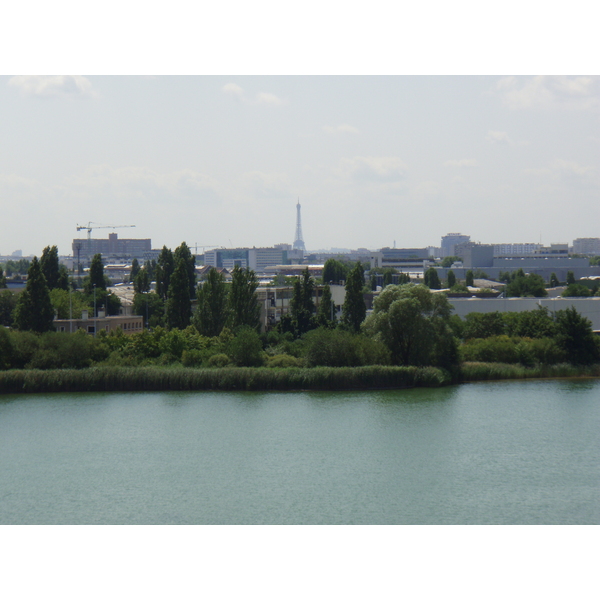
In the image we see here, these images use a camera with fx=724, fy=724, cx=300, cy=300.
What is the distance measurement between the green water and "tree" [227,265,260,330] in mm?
5778

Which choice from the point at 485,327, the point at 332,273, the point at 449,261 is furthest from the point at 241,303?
the point at 449,261

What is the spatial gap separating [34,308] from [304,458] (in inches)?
519

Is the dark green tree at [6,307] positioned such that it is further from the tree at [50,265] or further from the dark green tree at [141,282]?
the dark green tree at [141,282]

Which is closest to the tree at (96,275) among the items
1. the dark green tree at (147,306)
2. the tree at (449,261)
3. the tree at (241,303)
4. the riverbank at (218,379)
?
the dark green tree at (147,306)

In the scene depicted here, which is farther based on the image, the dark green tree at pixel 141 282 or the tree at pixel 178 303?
the dark green tree at pixel 141 282

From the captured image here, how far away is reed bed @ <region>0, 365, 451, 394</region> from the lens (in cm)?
1781

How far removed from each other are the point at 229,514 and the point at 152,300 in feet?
70.1

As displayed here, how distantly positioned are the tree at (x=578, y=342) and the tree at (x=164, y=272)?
52.2 feet

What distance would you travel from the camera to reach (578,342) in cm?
2009

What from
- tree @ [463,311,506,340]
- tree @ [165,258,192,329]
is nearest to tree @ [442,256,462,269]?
tree @ [463,311,506,340]

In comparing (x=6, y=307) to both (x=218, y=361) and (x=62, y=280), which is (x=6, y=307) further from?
(x=218, y=361)

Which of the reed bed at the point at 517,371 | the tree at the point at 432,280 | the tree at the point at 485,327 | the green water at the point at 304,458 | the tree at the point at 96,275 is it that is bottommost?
the green water at the point at 304,458

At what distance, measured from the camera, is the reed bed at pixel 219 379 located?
17812 millimetres

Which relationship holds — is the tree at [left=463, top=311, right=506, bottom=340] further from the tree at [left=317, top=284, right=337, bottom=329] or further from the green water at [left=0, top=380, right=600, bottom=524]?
the green water at [left=0, top=380, right=600, bottom=524]
